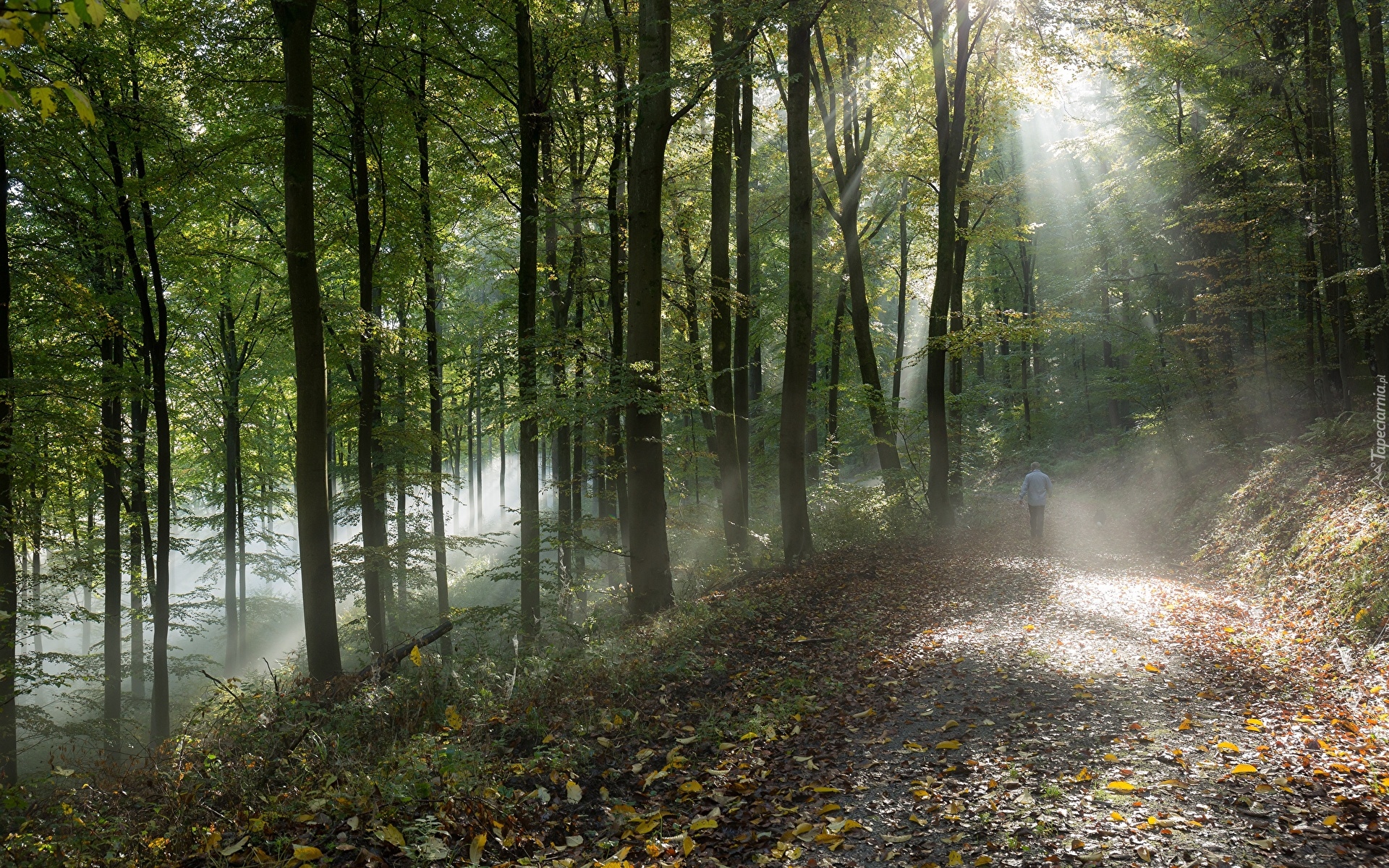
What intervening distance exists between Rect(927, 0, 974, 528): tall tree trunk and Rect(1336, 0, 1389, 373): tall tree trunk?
6.17 metres

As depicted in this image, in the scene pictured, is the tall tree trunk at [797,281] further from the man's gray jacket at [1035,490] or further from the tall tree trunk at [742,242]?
the man's gray jacket at [1035,490]

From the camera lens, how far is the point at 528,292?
12031 millimetres

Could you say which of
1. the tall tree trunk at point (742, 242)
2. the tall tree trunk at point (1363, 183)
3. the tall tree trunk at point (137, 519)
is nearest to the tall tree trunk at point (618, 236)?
the tall tree trunk at point (742, 242)

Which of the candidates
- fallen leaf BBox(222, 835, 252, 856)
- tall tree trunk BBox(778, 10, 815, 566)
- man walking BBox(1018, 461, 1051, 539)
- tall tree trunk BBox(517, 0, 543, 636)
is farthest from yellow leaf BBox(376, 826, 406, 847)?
man walking BBox(1018, 461, 1051, 539)

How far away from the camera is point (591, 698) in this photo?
644 centimetres

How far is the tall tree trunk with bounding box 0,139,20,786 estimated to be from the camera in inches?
358

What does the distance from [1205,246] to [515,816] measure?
25.3 meters

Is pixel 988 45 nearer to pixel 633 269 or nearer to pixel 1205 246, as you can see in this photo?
pixel 1205 246

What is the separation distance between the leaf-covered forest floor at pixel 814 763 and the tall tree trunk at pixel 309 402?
1535mm

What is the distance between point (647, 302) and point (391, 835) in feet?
25.0

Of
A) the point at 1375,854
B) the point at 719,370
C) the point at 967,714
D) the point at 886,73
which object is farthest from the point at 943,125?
the point at 1375,854

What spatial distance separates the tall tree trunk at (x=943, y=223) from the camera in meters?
15.6

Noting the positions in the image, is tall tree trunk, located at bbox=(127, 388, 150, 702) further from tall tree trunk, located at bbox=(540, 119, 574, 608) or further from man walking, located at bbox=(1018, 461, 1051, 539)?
man walking, located at bbox=(1018, 461, 1051, 539)

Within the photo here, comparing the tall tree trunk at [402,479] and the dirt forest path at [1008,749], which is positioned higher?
the tall tree trunk at [402,479]
